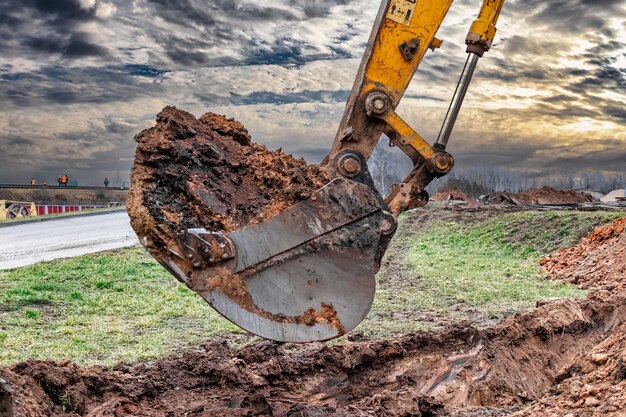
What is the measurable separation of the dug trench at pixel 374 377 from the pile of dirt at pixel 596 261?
3.25 m

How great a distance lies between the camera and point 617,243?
1320 centimetres

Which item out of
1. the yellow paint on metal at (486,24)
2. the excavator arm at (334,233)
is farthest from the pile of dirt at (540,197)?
the excavator arm at (334,233)

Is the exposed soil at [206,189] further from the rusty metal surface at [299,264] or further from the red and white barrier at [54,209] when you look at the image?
the red and white barrier at [54,209]

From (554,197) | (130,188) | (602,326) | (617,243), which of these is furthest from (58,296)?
(554,197)

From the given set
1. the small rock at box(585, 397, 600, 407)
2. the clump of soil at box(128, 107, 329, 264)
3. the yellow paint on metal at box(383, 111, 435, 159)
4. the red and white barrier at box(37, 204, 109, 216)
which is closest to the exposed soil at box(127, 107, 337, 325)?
the clump of soil at box(128, 107, 329, 264)

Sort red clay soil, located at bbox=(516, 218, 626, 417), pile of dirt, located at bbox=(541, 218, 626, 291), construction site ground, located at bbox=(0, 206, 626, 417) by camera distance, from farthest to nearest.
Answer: pile of dirt, located at bbox=(541, 218, 626, 291) < construction site ground, located at bbox=(0, 206, 626, 417) < red clay soil, located at bbox=(516, 218, 626, 417)

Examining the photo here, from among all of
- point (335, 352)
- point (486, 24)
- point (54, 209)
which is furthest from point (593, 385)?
point (54, 209)

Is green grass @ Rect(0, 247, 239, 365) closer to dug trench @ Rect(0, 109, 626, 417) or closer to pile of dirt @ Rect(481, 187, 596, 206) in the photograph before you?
dug trench @ Rect(0, 109, 626, 417)

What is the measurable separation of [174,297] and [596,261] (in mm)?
7979

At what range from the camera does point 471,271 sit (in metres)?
13.7

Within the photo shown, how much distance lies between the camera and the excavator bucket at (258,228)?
4.56 m

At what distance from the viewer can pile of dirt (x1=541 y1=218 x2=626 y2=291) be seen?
11.6 metres

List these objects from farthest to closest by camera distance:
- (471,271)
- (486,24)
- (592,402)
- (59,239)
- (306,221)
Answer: (59,239) < (471,271) < (486,24) < (306,221) < (592,402)

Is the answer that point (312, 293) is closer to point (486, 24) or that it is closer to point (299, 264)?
point (299, 264)
